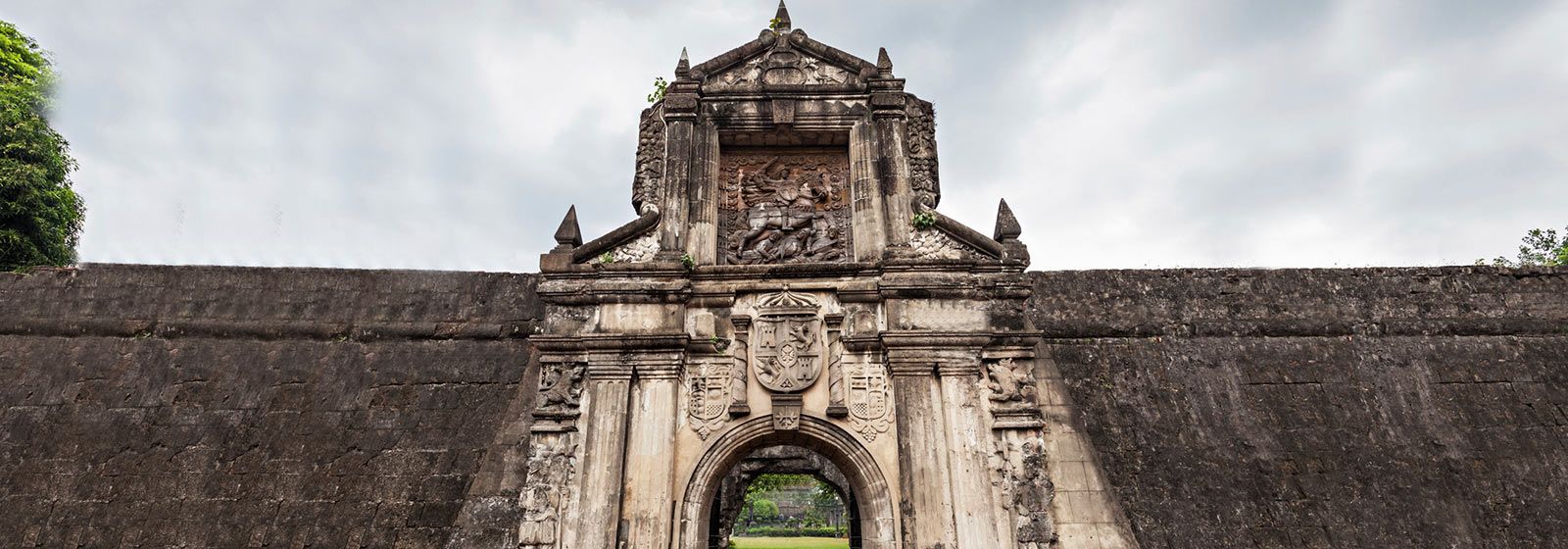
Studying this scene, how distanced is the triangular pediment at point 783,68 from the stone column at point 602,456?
145 inches

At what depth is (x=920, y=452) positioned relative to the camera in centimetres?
725

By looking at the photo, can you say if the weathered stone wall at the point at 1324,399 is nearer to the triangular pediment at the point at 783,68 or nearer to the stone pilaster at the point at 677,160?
the triangular pediment at the point at 783,68

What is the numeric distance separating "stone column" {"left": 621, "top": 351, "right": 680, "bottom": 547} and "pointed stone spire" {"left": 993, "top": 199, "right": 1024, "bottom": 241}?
3860 mm

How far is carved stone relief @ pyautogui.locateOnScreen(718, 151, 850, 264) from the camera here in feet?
28.1

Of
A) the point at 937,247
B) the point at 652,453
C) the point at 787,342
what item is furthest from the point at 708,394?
the point at 937,247

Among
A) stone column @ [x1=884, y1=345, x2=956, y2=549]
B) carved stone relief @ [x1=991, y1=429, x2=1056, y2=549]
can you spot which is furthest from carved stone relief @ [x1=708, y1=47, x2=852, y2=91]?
carved stone relief @ [x1=991, y1=429, x2=1056, y2=549]

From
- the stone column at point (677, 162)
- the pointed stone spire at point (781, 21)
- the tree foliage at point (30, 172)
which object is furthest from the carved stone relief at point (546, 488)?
the tree foliage at point (30, 172)

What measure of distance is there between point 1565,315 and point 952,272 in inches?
335

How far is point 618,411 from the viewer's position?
7.34 m

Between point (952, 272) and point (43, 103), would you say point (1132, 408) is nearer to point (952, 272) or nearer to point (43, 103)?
point (952, 272)

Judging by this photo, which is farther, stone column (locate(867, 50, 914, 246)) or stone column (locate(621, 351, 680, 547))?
stone column (locate(867, 50, 914, 246))

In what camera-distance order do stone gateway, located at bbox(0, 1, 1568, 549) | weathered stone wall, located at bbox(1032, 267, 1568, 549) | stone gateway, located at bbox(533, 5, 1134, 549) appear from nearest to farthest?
stone gateway, located at bbox(533, 5, 1134, 549)
stone gateway, located at bbox(0, 1, 1568, 549)
weathered stone wall, located at bbox(1032, 267, 1568, 549)

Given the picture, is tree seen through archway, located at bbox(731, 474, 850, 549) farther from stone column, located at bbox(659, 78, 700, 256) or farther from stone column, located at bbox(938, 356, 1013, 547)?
stone column, located at bbox(938, 356, 1013, 547)

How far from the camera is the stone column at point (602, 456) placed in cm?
691
